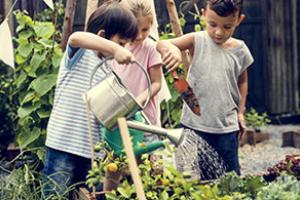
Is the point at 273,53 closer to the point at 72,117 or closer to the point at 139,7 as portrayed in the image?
the point at 139,7

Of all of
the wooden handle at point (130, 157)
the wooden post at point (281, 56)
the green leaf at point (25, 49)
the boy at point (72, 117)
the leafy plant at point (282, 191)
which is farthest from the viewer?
the wooden post at point (281, 56)

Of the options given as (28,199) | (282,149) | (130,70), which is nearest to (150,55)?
(130,70)

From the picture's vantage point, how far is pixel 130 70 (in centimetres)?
380

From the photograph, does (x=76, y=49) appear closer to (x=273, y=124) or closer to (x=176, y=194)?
(x=176, y=194)

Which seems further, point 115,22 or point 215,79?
point 215,79

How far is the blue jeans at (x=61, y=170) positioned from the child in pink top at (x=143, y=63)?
419mm

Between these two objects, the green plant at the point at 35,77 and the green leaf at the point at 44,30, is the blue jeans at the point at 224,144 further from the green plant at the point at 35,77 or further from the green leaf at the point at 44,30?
the green leaf at the point at 44,30

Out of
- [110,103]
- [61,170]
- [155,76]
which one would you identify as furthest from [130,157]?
[155,76]

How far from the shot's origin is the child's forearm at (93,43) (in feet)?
9.66

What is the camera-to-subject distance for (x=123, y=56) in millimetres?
2832

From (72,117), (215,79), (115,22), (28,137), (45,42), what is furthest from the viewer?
(45,42)

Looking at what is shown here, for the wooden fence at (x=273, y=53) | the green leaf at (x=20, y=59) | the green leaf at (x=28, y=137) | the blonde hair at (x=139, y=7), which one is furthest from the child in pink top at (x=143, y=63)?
the wooden fence at (x=273, y=53)

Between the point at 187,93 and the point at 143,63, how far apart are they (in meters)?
0.27

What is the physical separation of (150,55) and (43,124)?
106 centimetres
